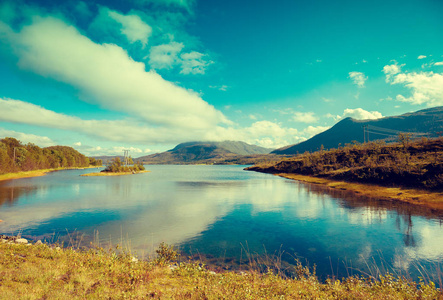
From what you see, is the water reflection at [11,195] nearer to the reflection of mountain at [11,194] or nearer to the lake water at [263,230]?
the reflection of mountain at [11,194]

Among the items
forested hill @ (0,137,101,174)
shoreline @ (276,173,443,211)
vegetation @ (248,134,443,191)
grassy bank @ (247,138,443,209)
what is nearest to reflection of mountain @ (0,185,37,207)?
forested hill @ (0,137,101,174)

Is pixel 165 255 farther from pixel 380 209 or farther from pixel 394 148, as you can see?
pixel 394 148

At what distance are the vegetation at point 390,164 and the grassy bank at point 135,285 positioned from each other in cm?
5810

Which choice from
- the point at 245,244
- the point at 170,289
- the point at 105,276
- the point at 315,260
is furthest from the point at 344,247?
the point at 105,276

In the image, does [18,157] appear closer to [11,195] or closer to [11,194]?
[11,194]

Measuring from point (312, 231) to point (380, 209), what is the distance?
69.1 feet

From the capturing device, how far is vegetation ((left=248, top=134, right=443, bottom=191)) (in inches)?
2224

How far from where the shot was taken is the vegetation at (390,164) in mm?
56500

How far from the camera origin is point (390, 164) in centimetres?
7012

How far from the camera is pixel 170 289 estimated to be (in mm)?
10922

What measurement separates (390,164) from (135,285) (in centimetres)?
8460

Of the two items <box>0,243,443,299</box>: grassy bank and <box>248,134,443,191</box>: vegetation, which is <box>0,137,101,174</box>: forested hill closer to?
<box>0,243,443,299</box>: grassy bank

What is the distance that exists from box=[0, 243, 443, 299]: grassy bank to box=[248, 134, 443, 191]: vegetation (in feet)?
191

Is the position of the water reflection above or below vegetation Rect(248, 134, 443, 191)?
below
